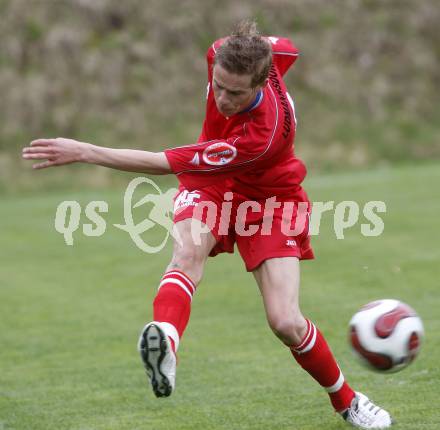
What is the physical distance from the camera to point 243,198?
5230 mm

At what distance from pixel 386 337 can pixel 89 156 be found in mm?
1733

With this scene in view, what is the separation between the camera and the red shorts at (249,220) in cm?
507

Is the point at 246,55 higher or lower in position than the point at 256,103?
higher

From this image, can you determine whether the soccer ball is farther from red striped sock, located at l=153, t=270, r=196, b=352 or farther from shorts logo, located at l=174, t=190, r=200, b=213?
shorts logo, located at l=174, t=190, r=200, b=213

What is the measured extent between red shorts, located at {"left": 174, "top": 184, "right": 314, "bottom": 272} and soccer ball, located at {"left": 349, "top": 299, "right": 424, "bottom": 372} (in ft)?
1.76

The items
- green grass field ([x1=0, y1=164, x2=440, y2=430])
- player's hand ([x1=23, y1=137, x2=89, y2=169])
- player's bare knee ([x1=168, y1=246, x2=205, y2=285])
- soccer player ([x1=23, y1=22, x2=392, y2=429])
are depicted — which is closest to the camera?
player's hand ([x1=23, y1=137, x2=89, y2=169])

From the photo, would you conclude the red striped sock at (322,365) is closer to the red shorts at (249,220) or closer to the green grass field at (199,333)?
the green grass field at (199,333)

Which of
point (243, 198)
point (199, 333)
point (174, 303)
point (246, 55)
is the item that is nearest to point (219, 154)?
point (246, 55)

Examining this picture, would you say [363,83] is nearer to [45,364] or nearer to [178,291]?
[45,364]

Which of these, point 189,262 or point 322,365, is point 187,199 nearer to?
point 189,262

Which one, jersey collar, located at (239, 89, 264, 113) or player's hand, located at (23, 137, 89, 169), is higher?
jersey collar, located at (239, 89, 264, 113)

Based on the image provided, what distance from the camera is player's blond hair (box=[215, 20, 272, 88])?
450 centimetres

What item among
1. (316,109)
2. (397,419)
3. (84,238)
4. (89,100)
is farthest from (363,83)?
(397,419)

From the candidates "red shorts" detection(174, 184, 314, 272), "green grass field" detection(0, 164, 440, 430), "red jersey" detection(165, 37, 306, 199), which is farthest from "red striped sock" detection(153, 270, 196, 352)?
"green grass field" detection(0, 164, 440, 430)
